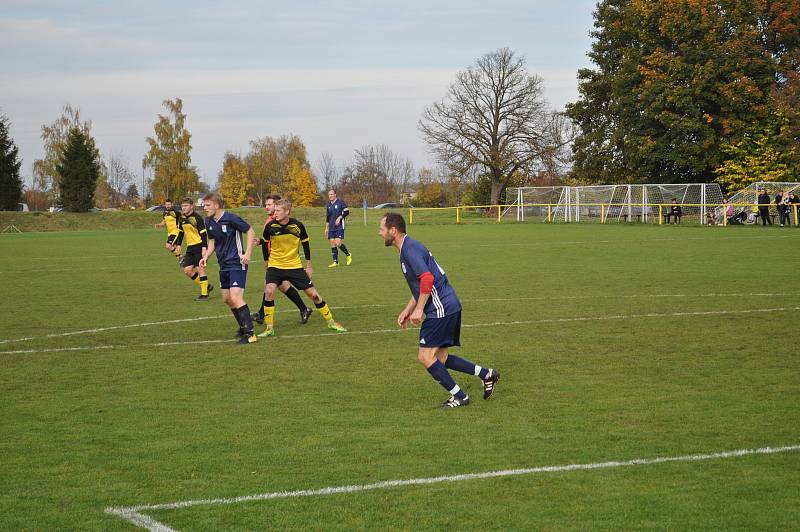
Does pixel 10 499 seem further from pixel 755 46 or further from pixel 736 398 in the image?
pixel 755 46

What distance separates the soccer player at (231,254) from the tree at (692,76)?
1948 inches

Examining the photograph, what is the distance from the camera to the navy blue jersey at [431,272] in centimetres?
822

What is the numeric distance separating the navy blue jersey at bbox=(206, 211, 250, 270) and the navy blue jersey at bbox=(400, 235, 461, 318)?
197 inches

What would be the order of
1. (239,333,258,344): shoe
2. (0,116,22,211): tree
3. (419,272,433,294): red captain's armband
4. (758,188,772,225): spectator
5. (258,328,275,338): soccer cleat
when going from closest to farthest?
(419,272,433,294): red captain's armband < (239,333,258,344): shoe < (258,328,275,338): soccer cleat < (758,188,772,225): spectator < (0,116,22,211): tree

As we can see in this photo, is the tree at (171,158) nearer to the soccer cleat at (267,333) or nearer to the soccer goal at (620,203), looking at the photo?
the soccer goal at (620,203)

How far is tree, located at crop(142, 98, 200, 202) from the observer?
3743 inches

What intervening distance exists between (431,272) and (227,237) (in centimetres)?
532

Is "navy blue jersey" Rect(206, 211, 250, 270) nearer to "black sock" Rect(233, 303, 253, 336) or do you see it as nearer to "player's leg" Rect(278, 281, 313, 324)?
"black sock" Rect(233, 303, 253, 336)

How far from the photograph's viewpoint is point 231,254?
12.9m

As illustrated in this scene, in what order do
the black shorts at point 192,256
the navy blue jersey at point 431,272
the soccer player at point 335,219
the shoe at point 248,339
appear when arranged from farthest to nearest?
the soccer player at point 335,219
the black shorts at point 192,256
the shoe at point 248,339
the navy blue jersey at point 431,272

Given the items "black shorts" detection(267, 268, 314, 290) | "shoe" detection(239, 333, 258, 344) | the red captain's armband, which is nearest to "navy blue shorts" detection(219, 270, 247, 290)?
"shoe" detection(239, 333, 258, 344)

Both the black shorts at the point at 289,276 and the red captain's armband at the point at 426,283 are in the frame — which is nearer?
the red captain's armband at the point at 426,283

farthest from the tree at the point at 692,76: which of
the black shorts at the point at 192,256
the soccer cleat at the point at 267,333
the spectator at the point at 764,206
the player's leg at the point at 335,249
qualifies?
the soccer cleat at the point at 267,333

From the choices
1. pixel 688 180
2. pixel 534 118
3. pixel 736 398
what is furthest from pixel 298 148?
pixel 736 398
